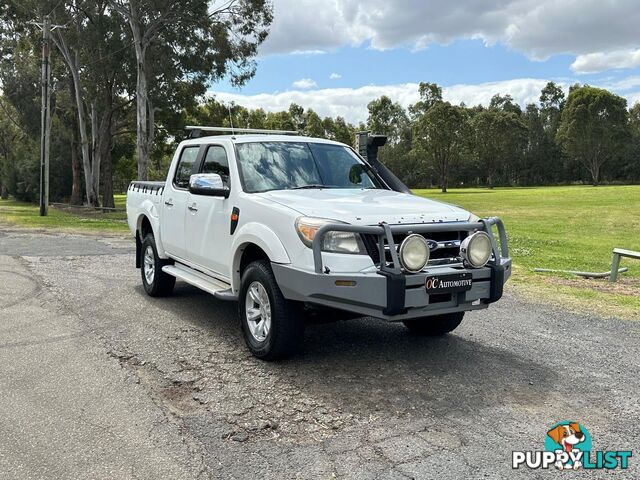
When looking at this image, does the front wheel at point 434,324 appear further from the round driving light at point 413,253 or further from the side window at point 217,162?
the side window at point 217,162

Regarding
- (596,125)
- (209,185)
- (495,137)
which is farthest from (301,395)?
(495,137)

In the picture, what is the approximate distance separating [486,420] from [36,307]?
18.9 feet

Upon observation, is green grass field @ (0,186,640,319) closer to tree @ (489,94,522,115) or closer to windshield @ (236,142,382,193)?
windshield @ (236,142,382,193)

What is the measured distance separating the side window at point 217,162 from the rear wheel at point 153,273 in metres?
1.63

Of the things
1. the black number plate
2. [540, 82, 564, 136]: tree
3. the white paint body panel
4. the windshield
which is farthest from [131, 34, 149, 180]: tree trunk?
[540, 82, 564, 136]: tree

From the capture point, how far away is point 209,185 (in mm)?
5691

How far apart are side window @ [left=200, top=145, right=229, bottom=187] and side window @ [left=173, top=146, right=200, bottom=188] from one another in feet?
1.13

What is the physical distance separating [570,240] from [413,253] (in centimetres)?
1780

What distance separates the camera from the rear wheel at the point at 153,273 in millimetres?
7699

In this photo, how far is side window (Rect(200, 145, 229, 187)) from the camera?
6.25 m

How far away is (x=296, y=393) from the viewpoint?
4.52 metres


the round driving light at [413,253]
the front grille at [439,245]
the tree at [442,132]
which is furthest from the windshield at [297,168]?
the tree at [442,132]

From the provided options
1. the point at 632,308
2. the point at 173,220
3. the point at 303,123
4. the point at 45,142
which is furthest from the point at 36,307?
the point at 303,123

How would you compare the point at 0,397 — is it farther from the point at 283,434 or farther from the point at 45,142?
the point at 45,142
